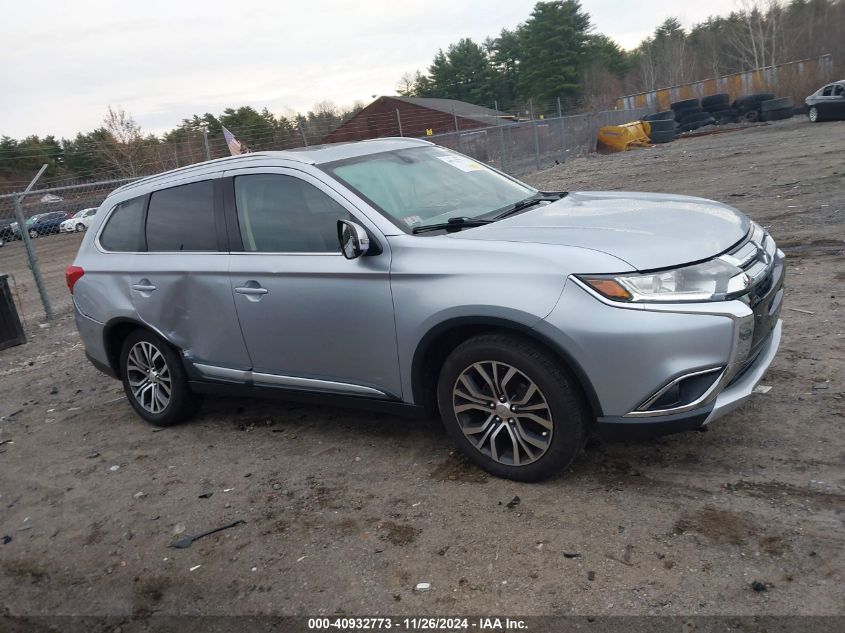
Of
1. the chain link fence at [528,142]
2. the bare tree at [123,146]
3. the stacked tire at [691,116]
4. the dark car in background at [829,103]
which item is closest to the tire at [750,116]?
the stacked tire at [691,116]

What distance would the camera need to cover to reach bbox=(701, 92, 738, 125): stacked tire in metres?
36.6

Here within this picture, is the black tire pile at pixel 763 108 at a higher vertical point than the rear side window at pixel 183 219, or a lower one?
lower

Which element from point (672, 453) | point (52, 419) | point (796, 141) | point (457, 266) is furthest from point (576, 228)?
point (796, 141)

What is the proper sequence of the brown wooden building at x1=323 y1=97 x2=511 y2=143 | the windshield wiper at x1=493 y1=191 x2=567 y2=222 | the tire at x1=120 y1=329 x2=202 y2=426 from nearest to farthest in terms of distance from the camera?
the windshield wiper at x1=493 y1=191 x2=567 y2=222 < the tire at x1=120 y1=329 x2=202 y2=426 < the brown wooden building at x1=323 y1=97 x2=511 y2=143

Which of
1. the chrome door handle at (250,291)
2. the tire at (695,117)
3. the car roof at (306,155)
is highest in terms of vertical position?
the car roof at (306,155)

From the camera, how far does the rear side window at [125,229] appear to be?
17.3 feet

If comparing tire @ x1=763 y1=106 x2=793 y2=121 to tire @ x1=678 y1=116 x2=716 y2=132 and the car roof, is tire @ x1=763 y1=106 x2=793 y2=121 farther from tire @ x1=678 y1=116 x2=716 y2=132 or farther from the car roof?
the car roof

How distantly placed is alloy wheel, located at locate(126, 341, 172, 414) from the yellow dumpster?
1065 inches

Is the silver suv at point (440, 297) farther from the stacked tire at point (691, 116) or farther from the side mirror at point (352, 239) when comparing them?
the stacked tire at point (691, 116)

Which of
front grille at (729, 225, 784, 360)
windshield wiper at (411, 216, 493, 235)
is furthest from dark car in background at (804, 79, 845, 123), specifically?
windshield wiper at (411, 216, 493, 235)

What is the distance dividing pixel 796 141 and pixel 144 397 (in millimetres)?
Result: 20996

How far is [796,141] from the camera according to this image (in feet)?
69.1

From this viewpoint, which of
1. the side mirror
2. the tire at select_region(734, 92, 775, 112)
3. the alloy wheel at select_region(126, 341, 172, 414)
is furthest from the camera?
the tire at select_region(734, 92, 775, 112)

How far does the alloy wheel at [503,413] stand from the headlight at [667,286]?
1.93ft
